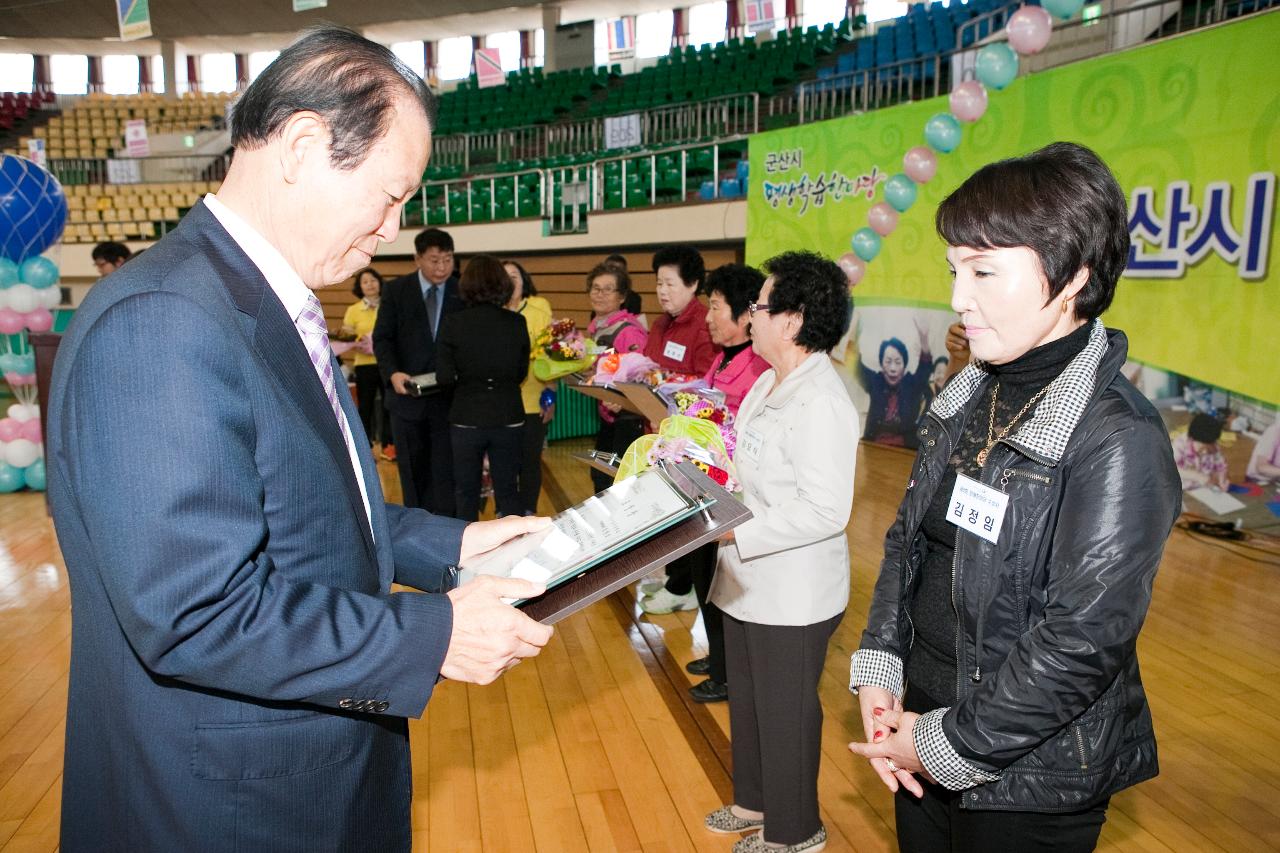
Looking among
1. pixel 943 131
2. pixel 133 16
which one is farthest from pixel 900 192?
pixel 133 16

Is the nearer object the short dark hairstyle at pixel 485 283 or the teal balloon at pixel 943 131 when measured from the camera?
the short dark hairstyle at pixel 485 283

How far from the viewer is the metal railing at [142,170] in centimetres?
1770

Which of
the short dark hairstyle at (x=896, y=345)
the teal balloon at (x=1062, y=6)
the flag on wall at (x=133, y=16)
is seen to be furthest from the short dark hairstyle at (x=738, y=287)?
the flag on wall at (x=133, y=16)

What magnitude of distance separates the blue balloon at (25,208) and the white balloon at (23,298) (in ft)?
1.02

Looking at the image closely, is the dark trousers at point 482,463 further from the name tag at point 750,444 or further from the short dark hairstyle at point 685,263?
the name tag at point 750,444

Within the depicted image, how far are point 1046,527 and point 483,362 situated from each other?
3501 millimetres

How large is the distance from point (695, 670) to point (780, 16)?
16.4 m

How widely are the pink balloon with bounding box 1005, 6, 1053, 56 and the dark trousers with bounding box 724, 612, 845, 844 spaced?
4.69 meters

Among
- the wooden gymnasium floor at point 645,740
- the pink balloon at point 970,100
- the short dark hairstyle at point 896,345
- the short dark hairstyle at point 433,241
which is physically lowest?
the wooden gymnasium floor at point 645,740

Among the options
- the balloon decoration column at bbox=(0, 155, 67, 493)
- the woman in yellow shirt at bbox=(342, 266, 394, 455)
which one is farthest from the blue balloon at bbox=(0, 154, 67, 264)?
the woman in yellow shirt at bbox=(342, 266, 394, 455)

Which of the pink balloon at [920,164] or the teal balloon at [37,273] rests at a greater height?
the pink balloon at [920,164]

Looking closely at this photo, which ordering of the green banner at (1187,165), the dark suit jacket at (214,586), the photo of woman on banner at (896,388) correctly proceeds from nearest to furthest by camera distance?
1. the dark suit jacket at (214,586)
2. the green banner at (1187,165)
3. the photo of woman on banner at (896,388)

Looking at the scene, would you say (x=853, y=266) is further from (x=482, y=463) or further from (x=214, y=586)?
(x=214, y=586)

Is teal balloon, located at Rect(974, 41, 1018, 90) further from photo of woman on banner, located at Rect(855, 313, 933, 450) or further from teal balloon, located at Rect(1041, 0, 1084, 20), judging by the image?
photo of woman on banner, located at Rect(855, 313, 933, 450)
